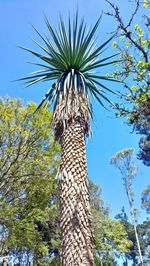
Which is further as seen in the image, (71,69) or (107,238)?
(107,238)

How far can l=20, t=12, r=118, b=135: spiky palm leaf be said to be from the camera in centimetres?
582

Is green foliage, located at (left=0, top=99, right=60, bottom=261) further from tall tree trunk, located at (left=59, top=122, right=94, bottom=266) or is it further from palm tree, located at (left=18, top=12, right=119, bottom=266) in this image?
tall tree trunk, located at (left=59, top=122, right=94, bottom=266)

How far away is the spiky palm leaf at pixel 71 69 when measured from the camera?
19.1 feet

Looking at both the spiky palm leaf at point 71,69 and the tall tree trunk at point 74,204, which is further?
the spiky palm leaf at point 71,69

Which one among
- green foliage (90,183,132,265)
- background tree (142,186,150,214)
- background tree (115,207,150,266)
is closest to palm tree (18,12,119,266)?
green foliage (90,183,132,265)

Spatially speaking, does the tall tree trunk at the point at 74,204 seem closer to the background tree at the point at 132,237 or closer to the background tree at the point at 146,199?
the background tree at the point at 146,199

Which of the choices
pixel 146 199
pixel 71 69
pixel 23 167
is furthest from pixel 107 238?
pixel 71 69

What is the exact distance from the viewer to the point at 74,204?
4676 mm

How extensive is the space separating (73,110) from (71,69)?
1013 mm

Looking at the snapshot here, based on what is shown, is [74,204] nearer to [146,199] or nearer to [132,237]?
[146,199]

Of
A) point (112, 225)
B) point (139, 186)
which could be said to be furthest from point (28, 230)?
point (139, 186)

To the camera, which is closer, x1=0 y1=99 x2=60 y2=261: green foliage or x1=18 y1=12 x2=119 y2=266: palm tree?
x1=18 y1=12 x2=119 y2=266: palm tree

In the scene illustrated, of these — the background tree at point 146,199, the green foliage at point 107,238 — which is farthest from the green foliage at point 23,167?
the background tree at point 146,199

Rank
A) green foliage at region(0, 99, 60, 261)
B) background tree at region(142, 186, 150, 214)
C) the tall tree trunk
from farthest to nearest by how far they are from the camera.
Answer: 1. background tree at region(142, 186, 150, 214)
2. green foliage at region(0, 99, 60, 261)
3. the tall tree trunk
